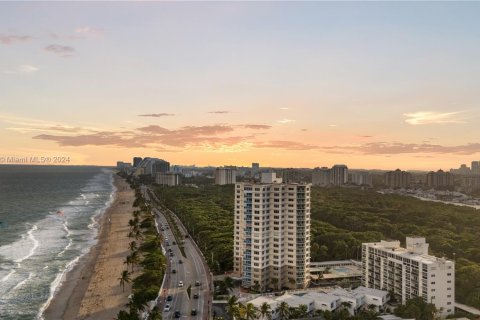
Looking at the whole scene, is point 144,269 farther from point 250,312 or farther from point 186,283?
point 250,312

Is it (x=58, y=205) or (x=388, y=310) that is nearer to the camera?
(x=388, y=310)

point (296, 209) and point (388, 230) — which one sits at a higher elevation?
point (296, 209)

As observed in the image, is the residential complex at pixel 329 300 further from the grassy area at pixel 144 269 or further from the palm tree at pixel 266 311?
the grassy area at pixel 144 269

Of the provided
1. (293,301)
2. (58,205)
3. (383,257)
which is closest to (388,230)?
(383,257)

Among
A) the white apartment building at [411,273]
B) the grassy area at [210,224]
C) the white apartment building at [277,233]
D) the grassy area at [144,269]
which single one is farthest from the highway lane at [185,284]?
the white apartment building at [411,273]

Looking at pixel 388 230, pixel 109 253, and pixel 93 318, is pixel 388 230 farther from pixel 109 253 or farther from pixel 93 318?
pixel 93 318

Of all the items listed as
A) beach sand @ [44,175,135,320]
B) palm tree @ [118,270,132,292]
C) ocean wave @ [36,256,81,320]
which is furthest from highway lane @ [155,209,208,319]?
ocean wave @ [36,256,81,320]

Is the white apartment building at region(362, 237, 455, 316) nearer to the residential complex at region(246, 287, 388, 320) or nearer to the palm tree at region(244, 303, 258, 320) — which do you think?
the residential complex at region(246, 287, 388, 320)
